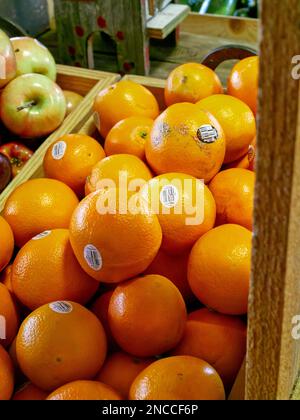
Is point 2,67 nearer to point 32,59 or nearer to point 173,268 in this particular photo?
point 32,59

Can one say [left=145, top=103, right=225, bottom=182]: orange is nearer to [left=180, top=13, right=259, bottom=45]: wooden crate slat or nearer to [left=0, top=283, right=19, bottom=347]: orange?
[left=0, top=283, right=19, bottom=347]: orange

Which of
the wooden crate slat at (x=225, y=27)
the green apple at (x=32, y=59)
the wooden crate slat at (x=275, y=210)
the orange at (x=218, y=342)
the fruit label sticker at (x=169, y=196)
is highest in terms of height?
the wooden crate slat at (x=275, y=210)

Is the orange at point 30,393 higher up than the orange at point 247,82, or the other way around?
the orange at point 247,82

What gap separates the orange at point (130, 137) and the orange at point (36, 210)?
0.15 meters

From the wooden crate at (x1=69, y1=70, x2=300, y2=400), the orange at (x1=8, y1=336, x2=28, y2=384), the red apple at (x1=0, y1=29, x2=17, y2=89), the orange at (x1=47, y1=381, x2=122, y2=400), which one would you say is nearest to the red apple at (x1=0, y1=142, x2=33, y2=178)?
the red apple at (x1=0, y1=29, x2=17, y2=89)

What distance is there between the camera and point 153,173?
0.89 m

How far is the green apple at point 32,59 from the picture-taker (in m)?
1.33

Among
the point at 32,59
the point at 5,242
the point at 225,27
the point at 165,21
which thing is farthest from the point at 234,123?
the point at 225,27

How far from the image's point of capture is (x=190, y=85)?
3.44ft

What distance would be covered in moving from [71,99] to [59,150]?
1.41ft

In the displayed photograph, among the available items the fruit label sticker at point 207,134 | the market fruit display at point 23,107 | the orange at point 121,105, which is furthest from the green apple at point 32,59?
the fruit label sticker at point 207,134

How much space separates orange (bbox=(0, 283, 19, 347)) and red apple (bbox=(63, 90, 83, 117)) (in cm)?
70

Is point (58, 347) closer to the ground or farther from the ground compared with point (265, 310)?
closer to the ground

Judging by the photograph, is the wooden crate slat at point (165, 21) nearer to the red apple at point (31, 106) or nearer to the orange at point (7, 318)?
the red apple at point (31, 106)
